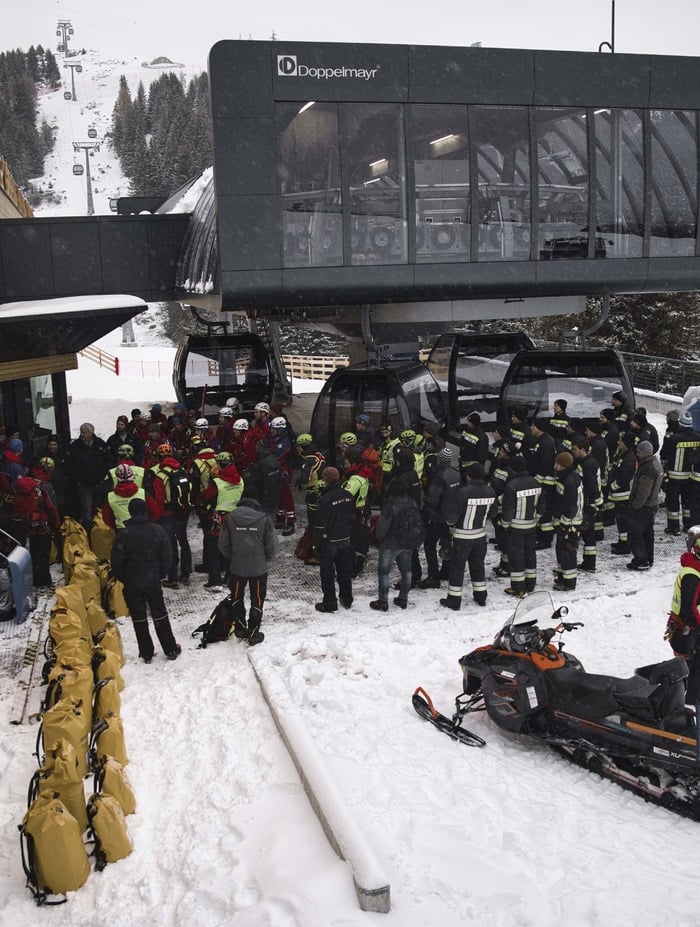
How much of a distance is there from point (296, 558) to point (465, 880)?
638cm

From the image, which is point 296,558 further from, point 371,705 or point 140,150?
point 140,150

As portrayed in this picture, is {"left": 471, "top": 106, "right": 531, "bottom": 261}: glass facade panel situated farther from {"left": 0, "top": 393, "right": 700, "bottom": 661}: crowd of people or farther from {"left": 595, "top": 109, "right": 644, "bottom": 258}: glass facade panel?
{"left": 0, "top": 393, "right": 700, "bottom": 661}: crowd of people

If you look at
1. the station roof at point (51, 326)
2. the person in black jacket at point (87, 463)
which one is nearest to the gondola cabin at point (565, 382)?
the station roof at point (51, 326)

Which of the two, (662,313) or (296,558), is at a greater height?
(662,313)

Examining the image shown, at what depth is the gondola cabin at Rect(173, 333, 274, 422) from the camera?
59.7 feet

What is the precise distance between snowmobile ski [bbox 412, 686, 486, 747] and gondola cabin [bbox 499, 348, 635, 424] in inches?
313

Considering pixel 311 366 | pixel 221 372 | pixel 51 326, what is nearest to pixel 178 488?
pixel 51 326

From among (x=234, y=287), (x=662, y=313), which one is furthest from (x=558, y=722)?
(x=662, y=313)

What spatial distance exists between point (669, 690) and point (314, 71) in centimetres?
1045

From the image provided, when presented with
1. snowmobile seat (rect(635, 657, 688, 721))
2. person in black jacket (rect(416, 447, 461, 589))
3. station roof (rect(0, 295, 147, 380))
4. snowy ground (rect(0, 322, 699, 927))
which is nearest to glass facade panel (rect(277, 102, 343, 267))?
station roof (rect(0, 295, 147, 380))

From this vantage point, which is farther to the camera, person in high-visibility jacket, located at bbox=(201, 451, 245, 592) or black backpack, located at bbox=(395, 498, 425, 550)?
person in high-visibility jacket, located at bbox=(201, 451, 245, 592)

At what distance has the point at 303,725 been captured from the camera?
21.9 ft

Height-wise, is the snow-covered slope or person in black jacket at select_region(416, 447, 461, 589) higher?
the snow-covered slope

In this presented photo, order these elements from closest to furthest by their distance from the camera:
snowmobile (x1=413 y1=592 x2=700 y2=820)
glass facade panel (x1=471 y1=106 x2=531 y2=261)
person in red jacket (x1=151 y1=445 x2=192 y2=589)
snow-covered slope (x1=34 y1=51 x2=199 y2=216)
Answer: snowmobile (x1=413 y1=592 x2=700 y2=820)
person in red jacket (x1=151 y1=445 x2=192 y2=589)
glass facade panel (x1=471 y1=106 x2=531 y2=261)
snow-covered slope (x1=34 y1=51 x2=199 y2=216)
